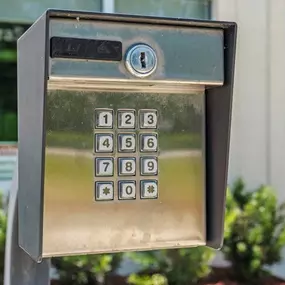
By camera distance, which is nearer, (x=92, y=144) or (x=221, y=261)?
(x=92, y=144)

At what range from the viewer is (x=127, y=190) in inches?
80.5

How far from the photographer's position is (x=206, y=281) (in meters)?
4.80

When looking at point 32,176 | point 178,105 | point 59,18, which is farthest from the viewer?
Answer: point 178,105

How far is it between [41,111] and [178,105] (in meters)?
0.49

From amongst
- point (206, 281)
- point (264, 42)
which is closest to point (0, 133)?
point (206, 281)

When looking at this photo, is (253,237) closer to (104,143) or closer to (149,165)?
(149,165)

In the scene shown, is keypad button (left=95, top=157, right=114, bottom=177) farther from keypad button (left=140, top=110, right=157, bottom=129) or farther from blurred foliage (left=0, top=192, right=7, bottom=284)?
blurred foliage (left=0, top=192, right=7, bottom=284)

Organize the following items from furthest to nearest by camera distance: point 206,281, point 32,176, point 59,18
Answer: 1. point 206,281
2. point 32,176
3. point 59,18

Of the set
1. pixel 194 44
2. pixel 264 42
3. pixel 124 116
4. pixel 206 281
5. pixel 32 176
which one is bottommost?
pixel 206 281

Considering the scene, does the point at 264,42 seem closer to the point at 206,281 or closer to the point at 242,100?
the point at 242,100

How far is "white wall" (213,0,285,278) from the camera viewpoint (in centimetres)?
575

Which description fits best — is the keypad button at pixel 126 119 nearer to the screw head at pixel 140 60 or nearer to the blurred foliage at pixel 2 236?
the screw head at pixel 140 60

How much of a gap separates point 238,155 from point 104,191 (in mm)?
3867

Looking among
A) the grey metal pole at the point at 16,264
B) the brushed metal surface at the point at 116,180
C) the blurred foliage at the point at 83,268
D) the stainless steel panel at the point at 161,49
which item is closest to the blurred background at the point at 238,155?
the blurred foliage at the point at 83,268
